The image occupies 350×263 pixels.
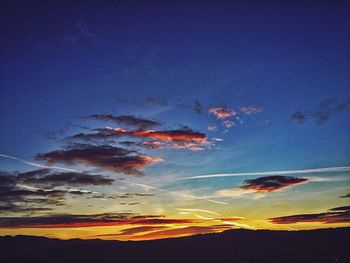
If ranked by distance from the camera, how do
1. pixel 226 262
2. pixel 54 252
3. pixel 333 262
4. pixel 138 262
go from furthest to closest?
pixel 54 252 < pixel 138 262 < pixel 226 262 < pixel 333 262

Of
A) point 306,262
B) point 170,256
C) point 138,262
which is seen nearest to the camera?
point 306,262

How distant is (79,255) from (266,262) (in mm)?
98958

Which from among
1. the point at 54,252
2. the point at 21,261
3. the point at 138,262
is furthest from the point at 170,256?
the point at 21,261

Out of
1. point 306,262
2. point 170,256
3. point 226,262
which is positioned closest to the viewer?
point 306,262

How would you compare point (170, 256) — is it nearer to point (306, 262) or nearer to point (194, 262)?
point (194, 262)

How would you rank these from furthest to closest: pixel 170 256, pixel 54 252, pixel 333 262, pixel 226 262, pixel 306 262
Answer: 1. pixel 170 256
2. pixel 54 252
3. pixel 226 262
4. pixel 306 262
5. pixel 333 262

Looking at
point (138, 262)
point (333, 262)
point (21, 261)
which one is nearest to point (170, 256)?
point (138, 262)

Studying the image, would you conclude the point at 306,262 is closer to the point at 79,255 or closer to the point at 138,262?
the point at 138,262

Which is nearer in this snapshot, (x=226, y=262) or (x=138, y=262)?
(x=226, y=262)

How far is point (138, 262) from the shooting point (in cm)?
16688

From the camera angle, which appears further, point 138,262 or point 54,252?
point 54,252

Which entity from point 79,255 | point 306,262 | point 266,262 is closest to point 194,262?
point 266,262

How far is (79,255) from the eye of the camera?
183875mm

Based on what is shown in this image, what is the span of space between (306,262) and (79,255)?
115 metres
